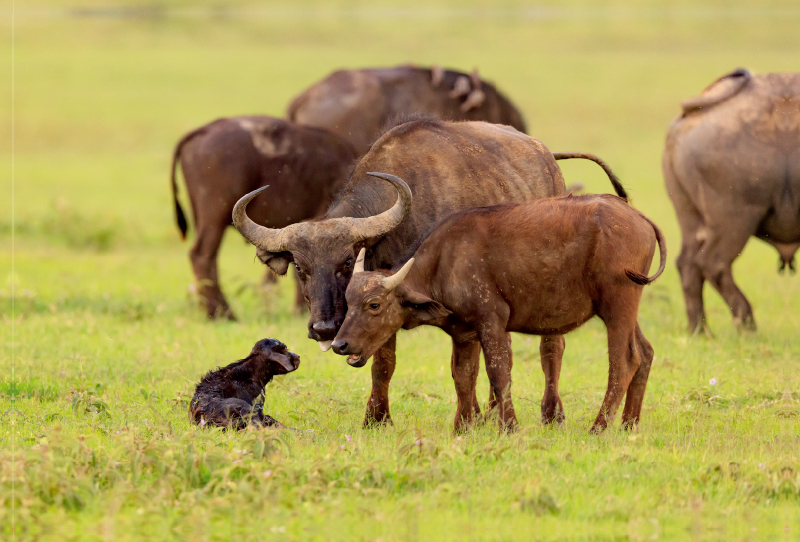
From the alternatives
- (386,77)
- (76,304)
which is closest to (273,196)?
(76,304)

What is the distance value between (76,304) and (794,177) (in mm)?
7906

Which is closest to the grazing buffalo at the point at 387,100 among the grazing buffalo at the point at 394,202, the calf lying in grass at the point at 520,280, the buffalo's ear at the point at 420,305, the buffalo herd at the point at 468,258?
the buffalo herd at the point at 468,258

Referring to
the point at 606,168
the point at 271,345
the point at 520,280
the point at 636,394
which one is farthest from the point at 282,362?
the point at 606,168

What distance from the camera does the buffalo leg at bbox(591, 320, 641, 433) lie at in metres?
7.00

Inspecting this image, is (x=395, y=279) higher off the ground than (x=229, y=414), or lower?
higher

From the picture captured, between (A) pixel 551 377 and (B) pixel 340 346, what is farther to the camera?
(A) pixel 551 377

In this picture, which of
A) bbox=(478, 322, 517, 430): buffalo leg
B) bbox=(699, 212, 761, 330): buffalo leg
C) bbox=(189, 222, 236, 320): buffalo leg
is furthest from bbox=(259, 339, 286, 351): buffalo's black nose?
bbox=(699, 212, 761, 330): buffalo leg

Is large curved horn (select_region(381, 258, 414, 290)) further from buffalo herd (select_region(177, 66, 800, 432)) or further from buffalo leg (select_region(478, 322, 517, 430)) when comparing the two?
buffalo leg (select_region(478, 322, 517, 430))

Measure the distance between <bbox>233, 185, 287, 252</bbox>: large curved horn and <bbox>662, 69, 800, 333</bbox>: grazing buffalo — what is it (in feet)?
18.8

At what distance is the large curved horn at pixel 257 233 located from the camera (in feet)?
24.4

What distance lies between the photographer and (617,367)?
277 inches

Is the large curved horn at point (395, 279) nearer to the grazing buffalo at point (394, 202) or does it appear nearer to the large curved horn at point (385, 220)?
the grazing buffalo at point (394, 202)

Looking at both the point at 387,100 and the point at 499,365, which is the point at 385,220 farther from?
the point at 387,100

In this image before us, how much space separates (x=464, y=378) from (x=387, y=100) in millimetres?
8667
